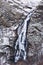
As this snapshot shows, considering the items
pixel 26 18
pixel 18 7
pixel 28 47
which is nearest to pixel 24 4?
pixel 18 7

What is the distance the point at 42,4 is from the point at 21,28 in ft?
1.14

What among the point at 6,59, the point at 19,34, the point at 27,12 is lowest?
the point at 6,59

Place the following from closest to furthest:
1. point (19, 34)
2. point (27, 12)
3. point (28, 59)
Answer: point (28, 59) → point (19, 34) → point (27, 12)

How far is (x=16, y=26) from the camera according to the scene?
63.7 inches

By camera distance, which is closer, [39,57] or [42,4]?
[39,57]

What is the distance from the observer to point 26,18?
5.45 feet

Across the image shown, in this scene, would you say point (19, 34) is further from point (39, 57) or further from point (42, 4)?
point (42, 4)

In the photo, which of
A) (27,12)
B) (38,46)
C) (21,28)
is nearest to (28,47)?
(38,46)

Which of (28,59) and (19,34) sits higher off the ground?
(19,34)

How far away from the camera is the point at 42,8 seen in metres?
1.74

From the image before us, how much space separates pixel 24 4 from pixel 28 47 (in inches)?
18.6

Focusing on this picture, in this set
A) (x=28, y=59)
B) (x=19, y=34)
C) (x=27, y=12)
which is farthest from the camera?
(x=27, y=12)

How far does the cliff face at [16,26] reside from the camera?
58.0 inches

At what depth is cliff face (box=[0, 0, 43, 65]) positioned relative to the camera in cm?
147
